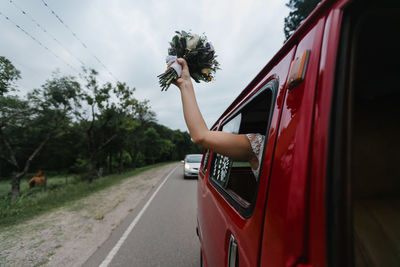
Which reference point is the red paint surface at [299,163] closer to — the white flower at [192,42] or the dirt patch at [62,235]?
the white flower at [192,42]

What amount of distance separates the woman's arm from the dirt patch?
3.53 meters

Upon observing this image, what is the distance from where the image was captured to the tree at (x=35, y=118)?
39.0 ft

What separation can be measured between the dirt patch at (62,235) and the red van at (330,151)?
3.79 metres

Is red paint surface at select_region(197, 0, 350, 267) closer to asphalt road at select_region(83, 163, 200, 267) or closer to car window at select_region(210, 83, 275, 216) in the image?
car window at select_region(210, 83, 275, 216)

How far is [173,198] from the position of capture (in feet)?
25.8

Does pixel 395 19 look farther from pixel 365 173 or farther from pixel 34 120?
pixel 34 120

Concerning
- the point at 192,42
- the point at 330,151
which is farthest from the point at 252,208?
the point at 192,42

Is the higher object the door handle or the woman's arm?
the woman's arm

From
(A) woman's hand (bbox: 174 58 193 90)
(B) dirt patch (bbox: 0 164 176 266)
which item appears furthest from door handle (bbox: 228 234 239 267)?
(B) dirt patch (bbox: 0 164 176 266)

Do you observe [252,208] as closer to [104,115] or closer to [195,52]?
[195,52]

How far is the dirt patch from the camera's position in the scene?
3.44m

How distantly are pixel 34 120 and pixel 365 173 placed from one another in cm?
1726

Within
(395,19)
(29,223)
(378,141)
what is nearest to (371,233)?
(378,141)

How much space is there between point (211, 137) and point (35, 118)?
16591 mm
